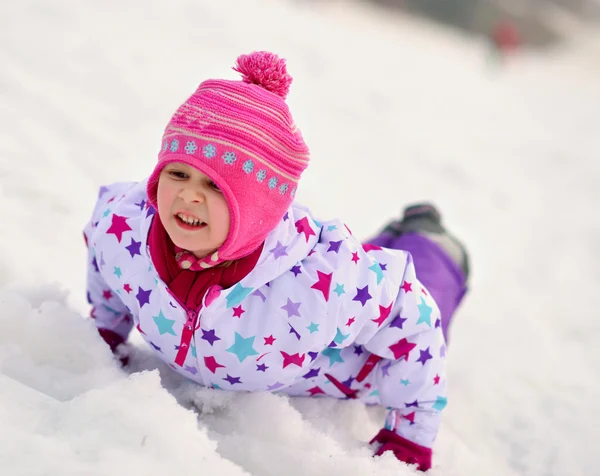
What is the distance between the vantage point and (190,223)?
1099mm

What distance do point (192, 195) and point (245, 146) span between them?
0.41ft

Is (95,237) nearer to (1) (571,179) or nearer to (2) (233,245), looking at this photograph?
(2) (233,245)

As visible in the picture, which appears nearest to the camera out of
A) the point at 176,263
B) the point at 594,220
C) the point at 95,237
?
the point at 176,263

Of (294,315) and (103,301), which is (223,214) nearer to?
(294,315)

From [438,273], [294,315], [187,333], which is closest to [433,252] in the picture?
[438,273]

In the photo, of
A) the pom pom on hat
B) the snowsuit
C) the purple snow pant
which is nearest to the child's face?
the snowsuit

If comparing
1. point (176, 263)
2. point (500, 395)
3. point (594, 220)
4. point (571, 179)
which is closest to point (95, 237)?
point (176, 263)

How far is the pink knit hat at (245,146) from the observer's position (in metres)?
1.05

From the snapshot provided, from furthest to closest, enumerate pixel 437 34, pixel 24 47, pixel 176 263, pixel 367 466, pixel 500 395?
pixel 437 34 → pixel 24 47 → pixel 500 395 → pixel 176 263 → pixel 367 466

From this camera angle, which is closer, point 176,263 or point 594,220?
point 176,263

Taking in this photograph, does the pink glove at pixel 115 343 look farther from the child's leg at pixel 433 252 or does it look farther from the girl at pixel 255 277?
the child's leg at pixel 433 252

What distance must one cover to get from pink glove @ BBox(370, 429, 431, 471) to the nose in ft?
2.18

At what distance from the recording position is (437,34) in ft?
32.1

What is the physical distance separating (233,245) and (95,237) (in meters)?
0.37
